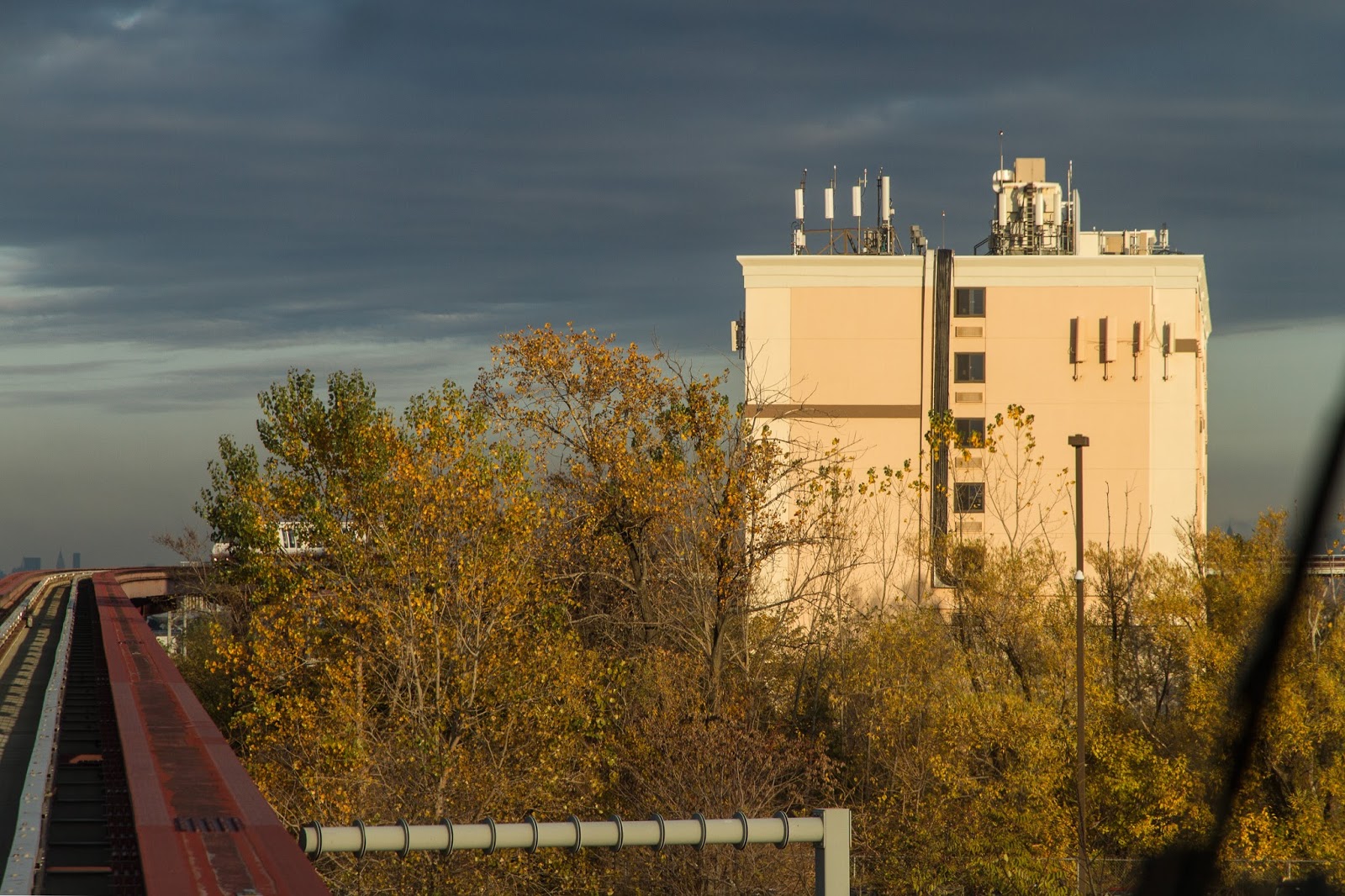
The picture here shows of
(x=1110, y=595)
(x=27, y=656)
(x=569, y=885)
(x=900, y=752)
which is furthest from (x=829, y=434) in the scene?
(x=27, y=656)

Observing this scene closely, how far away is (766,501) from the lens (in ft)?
105

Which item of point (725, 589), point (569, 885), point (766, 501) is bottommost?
point (569, 885)

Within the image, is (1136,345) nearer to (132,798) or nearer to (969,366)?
(969,366)

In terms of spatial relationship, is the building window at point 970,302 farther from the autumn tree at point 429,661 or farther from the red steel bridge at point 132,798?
the red steel bridge at point 132,798

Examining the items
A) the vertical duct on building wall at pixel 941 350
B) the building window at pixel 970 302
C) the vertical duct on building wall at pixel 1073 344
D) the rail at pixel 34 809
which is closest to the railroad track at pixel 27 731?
the rail at pixel 34 809

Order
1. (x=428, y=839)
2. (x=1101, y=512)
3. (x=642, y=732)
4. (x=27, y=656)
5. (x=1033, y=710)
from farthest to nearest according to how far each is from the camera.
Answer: (x=1101, y=512) → (x=1033, y=710) → (x=642, y=732) → (x=27, y=656) → (x=428, y=839)

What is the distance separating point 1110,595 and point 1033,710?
995 cm

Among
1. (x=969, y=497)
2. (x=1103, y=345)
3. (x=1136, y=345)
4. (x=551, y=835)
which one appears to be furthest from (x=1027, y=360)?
(x=551, y=835)

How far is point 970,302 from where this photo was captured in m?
59.4

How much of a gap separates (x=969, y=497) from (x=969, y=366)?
5.85 m

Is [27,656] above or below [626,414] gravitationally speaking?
below

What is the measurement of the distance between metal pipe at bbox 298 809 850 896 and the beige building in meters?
50.3

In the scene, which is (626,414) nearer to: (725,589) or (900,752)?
(725,589)

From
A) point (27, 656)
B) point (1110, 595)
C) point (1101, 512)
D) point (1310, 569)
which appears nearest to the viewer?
point (1310, 569)
